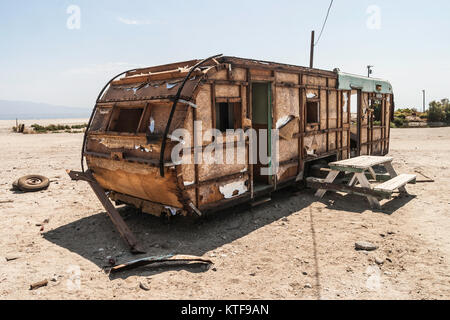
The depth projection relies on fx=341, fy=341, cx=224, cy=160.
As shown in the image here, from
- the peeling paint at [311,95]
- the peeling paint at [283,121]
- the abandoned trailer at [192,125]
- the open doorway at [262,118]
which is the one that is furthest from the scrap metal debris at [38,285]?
the peeling paint at [311,95]

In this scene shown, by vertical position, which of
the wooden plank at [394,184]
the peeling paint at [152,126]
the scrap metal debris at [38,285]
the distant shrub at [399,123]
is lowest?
the scrap metal debris at [38,285]

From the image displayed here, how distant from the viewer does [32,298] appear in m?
3.80

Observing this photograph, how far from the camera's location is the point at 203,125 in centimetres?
541

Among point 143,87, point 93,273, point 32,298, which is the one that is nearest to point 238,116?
point 143,87

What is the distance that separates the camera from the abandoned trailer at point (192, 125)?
5238 mm

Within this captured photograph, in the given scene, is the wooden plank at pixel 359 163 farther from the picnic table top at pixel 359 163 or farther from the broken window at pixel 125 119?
the broken window at pixel 125 119

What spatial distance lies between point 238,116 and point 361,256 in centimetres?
304

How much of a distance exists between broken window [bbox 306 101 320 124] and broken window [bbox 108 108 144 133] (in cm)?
422

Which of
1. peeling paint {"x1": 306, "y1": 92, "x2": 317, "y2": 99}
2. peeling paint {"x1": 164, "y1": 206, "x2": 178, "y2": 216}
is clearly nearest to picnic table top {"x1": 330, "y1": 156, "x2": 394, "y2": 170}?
peeling paint {"x1": 306, "y1": 92, "x2": 317, "y2": 99}

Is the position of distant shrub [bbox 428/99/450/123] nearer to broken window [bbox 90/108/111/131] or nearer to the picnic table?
the picnic table

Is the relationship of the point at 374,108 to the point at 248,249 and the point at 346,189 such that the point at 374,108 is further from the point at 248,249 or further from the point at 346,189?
the point at 248,249

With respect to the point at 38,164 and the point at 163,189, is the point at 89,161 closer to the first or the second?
the point at 163,189

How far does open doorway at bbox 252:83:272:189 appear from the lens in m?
6.93

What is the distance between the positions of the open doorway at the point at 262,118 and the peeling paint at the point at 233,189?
644 mm
